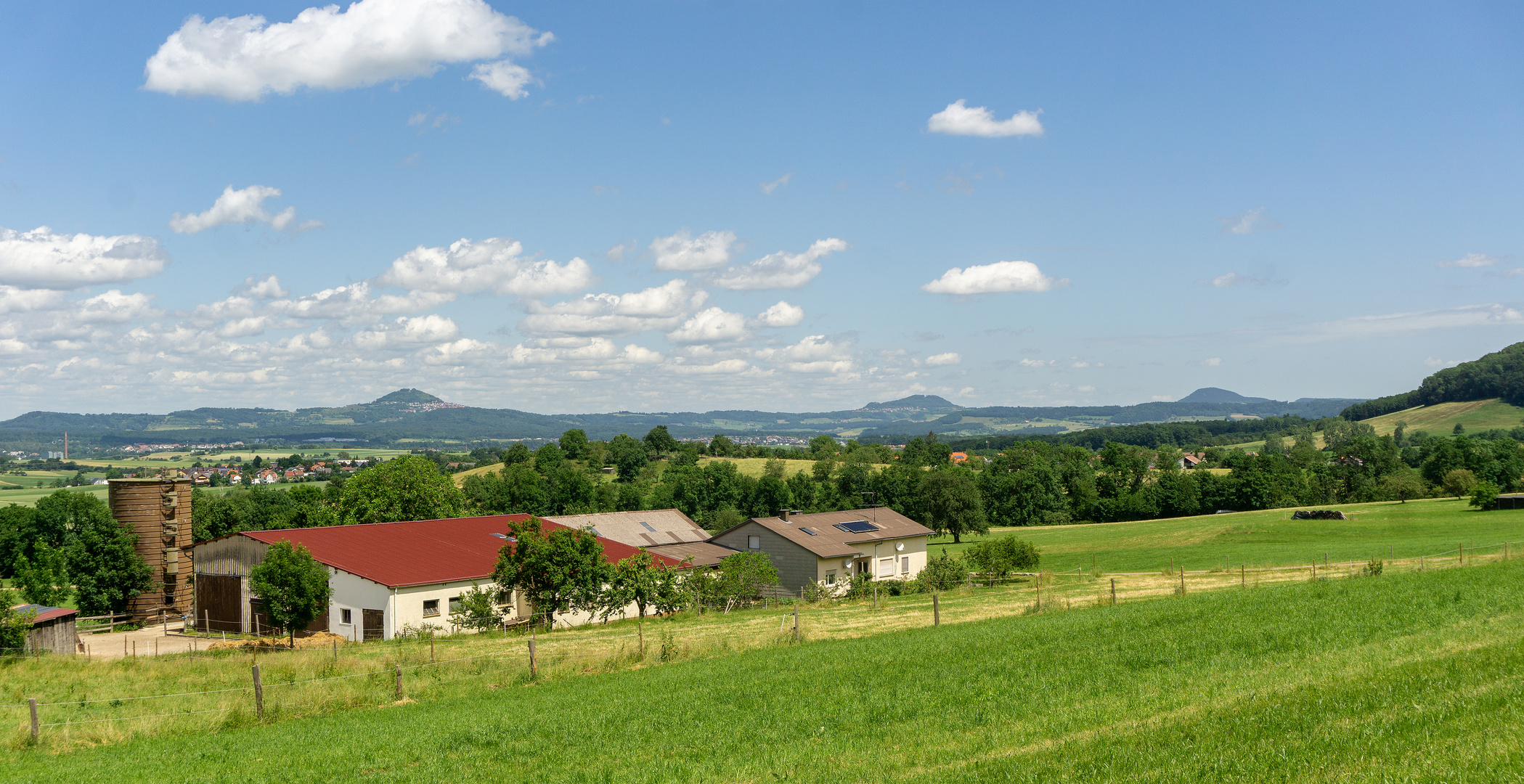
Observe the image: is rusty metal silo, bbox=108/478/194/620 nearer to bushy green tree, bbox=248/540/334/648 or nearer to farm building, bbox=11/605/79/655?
farm building, bbox=11/605/79/655

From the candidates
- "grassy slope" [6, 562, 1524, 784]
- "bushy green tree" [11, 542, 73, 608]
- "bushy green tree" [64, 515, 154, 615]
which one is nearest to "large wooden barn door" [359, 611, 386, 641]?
"bushy green tree" [11, 542, 73, 608]

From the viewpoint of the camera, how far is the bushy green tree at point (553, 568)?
135 feet

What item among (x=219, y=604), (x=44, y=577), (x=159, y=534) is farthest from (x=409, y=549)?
(x=44, y=577)

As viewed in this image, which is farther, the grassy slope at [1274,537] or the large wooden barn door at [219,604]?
the grassy slope at [1274,537]

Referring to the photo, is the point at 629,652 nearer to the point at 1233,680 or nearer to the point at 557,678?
the point at 557,678

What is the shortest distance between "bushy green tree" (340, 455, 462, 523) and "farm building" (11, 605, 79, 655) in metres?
28.3

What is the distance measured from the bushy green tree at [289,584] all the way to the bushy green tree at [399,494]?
28.4m

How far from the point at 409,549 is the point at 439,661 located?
75.4ft

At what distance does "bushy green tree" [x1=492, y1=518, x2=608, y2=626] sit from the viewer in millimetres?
41062

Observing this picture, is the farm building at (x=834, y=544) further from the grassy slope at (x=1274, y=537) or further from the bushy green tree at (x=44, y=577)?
the bushy green tree at (x=44, y=577)

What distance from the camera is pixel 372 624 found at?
146 feet

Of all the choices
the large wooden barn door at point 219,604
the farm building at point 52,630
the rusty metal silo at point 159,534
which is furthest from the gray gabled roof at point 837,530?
the farm building at point 52,630

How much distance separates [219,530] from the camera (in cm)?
8556

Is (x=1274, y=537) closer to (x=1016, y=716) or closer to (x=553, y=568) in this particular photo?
(x=553, y=568)
